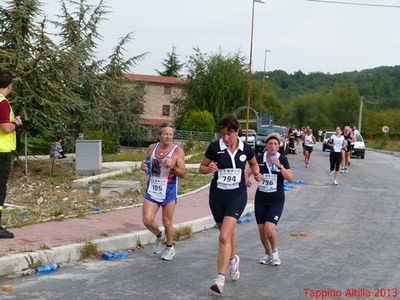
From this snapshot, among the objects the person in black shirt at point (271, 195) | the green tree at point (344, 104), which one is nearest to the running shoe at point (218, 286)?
the person in black shirt at point (271, 195)

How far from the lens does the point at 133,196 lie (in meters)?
13.7

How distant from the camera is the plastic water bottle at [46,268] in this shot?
6562 millimetres

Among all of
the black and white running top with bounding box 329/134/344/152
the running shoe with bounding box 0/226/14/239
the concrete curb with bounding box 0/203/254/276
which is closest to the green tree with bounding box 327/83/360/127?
the black and white running top with bounding box 329/134/344/152

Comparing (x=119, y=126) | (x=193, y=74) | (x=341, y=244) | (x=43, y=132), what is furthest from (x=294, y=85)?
(x=341, y=244)

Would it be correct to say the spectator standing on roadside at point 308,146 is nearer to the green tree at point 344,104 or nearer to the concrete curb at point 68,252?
the concrete curb at point 68,252

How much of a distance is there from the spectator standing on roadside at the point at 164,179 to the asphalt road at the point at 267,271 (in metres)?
0.48

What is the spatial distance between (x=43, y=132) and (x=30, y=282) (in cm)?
1495

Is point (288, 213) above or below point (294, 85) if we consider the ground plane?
below

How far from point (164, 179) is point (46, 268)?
1.86 metres

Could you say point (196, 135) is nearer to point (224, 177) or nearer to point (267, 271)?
point (267, 271)

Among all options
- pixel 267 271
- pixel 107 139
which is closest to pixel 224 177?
pixel 267 271

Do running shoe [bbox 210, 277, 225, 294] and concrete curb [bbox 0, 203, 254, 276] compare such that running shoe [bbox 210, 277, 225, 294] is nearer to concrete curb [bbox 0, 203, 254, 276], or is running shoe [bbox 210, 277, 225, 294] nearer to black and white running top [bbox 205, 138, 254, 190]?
black and white running top [bbox 205, 138, 254, 190]

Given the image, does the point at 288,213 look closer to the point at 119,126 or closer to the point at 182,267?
the point at 182,267

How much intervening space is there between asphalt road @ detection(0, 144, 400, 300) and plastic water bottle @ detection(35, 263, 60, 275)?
105mm
